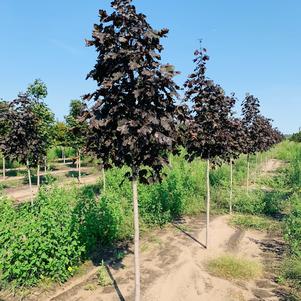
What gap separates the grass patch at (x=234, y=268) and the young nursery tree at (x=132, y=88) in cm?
405

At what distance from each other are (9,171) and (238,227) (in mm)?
26063

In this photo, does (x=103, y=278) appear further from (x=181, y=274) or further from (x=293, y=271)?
(x=293, y=271)

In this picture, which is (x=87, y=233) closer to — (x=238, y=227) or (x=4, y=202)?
(x=4, y=202)

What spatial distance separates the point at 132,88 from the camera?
17.0ft

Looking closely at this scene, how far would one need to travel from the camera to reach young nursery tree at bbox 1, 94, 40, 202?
1238 centimetres

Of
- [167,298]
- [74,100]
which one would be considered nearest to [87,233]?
[167,298]

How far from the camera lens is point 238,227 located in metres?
12.2

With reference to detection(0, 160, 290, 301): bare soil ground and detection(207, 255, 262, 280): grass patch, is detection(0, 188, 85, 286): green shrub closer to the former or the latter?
detection(0, 160, 290, 301): bare soil ground

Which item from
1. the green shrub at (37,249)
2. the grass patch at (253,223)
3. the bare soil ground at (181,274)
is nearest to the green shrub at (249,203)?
the grass patch at (253,223)

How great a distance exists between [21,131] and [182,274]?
26.7 feet

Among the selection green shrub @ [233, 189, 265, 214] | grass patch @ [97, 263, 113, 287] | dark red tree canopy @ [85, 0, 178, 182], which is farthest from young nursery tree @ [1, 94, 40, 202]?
green shrub @ [233, 189, 265, 214]

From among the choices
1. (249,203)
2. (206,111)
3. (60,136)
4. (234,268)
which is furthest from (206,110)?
(60,136)

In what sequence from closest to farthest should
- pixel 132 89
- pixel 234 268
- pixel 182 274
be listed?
pixel 132 89, pixel 182 274, pixel 234 268

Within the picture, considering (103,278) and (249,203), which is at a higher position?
(249,203)
